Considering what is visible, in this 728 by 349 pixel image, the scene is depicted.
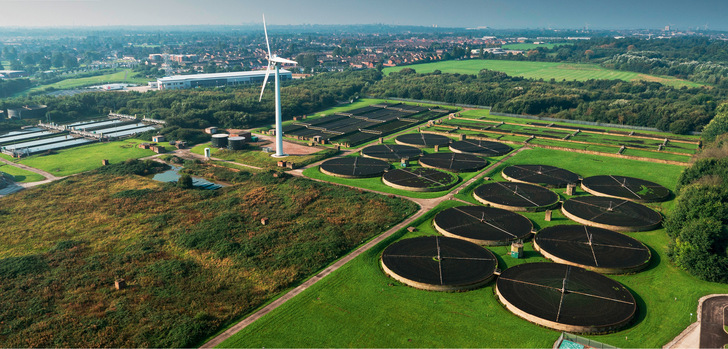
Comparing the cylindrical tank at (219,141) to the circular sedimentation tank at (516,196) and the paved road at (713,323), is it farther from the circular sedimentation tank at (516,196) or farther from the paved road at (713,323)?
the paved road at (713,323)

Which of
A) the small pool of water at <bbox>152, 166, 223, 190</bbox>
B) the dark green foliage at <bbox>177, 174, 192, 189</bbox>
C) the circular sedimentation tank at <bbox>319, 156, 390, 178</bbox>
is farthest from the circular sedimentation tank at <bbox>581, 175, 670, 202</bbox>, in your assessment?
the dark green foliage at <bbox>177, 174, 192, 189</bbox>

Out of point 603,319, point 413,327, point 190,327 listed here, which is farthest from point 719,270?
point 190,327

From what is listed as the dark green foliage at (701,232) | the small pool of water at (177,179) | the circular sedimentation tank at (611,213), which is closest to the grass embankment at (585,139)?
the circular sedimentation tank at (611,213)

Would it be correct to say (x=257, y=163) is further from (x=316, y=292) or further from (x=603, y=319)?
(x=603, y=319)

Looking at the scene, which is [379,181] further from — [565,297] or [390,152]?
[565,297]

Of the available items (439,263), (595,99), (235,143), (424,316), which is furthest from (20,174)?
(595,99)

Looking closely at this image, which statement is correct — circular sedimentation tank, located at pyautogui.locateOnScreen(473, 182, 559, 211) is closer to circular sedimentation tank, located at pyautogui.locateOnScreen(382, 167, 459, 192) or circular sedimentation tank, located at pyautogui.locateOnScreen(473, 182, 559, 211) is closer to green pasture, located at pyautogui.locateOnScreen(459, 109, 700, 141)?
circular sedimentation tank, located at pyautogui.locateOnScreen(382, 167, 459, 192)
